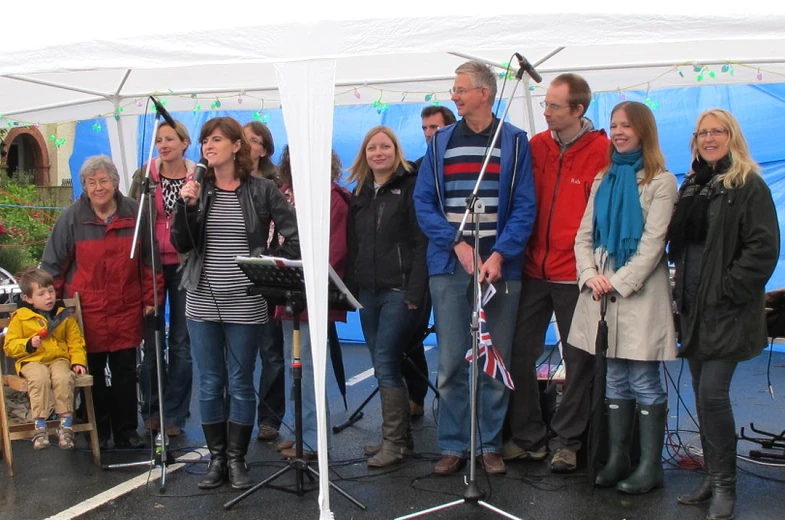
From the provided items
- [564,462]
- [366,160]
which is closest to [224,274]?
[366,160]

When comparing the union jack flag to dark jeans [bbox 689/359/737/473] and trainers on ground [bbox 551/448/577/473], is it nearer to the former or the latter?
trainers on ground [bbox 551/448/577/473]

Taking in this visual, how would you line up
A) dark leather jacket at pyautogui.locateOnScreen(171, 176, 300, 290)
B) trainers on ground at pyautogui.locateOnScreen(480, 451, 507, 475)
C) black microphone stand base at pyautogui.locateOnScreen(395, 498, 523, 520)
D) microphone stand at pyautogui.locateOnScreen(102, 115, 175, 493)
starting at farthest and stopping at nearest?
trainers on ground at pyautogui.locateOnScreen(480, 451, 507, 475) < microphone stand at pyautogui.locateOnScreen(102, 115, 175, 493) < dark leather jacket at pyautogui.locateOnScreen(171, 176, 300, 290) < black microphone stand base at pyautogui.locateOnScreen(395, 498, 523, 520)

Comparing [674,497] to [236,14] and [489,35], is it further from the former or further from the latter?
[236,14]

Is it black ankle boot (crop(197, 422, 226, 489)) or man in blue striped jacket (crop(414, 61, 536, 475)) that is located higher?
man in blue striped jacket (crop(414, 61, 536, 475))

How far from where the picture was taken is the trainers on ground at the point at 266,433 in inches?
231

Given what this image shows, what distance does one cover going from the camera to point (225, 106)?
8.70 meters

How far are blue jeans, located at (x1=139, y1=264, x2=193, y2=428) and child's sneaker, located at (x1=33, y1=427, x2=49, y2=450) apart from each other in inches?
33.3

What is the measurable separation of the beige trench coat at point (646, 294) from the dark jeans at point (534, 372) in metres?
0.41

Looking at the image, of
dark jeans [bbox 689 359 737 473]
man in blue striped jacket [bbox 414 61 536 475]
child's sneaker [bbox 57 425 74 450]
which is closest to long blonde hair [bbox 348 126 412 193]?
man in blue striped jacket [bbox 414 61 536 475]

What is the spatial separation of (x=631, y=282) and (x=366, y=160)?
69.3 inches

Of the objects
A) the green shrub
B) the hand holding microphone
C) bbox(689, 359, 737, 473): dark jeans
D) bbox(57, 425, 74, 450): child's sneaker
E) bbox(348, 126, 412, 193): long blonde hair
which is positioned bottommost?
bbox(57, 425, 74, 450): child's sneaker

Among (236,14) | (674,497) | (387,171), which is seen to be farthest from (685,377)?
(236,14)

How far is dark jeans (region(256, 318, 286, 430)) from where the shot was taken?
5.96m

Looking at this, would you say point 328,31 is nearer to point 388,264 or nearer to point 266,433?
point 388,264
